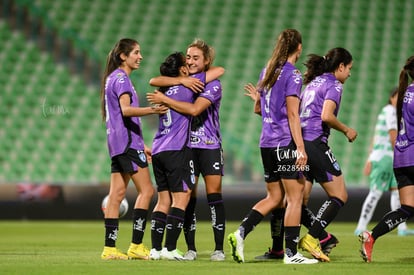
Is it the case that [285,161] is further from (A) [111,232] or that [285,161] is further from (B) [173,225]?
(A) [111,232]

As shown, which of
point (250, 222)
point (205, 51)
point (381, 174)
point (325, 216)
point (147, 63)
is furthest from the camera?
point (147, 63)

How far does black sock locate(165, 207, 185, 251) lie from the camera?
834 cm

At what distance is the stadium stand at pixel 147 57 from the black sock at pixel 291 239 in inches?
350

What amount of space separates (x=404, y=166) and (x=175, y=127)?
2213 mm

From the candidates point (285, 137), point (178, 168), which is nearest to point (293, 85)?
point (285, 137)

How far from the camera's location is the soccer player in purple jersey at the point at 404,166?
8.34 m

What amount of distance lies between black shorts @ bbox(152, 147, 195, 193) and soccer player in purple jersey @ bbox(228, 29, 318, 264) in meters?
0.70

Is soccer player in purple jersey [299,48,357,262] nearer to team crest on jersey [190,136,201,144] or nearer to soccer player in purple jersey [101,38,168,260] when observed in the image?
team crest on jersey [190,136,201,144]

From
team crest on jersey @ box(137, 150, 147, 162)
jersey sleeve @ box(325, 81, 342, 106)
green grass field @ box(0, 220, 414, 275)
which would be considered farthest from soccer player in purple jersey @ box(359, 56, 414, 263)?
team crest on jersey @ box(137, 150, 147, 162)

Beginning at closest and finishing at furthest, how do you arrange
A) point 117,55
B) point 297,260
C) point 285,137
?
point 297,260 → point 285,137 → point 117,55

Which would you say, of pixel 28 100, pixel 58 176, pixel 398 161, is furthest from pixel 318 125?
pixel 28 100

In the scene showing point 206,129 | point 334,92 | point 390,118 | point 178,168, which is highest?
point 334,92

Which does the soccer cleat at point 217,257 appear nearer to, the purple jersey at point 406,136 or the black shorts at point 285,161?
the black shorts at point 285,161

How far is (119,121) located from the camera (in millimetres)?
8594
